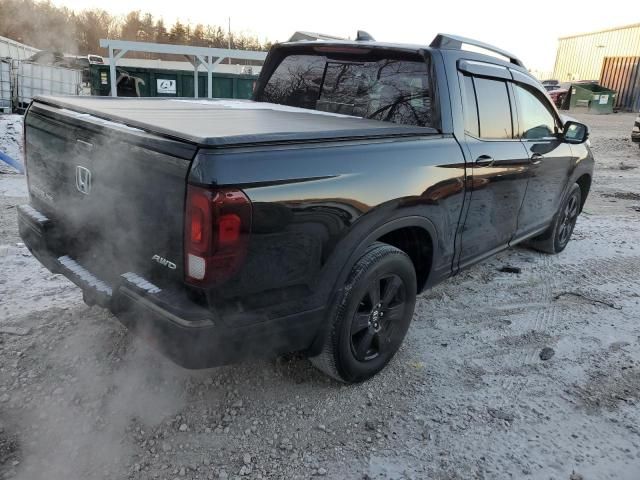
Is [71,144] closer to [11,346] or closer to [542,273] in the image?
[11,346]

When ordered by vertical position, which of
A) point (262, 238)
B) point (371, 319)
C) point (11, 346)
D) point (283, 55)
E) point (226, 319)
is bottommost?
point (11, 346)

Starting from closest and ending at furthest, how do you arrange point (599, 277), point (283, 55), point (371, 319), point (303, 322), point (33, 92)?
point (303, 322) < point (371, 319) < point (283, 55) < point (599, 277) < point (33, 92)

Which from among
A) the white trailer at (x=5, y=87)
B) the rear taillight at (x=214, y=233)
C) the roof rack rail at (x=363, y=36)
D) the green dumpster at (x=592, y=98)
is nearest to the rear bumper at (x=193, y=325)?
the rear taillight at (x=214, y=233)

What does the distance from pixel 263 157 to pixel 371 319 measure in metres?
1.23

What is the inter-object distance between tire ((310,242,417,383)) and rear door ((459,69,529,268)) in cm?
73

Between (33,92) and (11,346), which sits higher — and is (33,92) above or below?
above

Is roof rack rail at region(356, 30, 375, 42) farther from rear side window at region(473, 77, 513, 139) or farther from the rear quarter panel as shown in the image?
the rear quarter panel

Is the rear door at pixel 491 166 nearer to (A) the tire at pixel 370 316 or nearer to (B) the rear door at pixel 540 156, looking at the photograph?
(B) the rear door at pixel 540 156

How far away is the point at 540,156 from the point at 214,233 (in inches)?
125

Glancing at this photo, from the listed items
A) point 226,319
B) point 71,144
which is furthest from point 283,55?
point 226,319

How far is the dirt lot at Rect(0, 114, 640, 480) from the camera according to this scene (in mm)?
2367

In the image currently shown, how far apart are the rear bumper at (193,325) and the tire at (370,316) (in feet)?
Answer: 0.67

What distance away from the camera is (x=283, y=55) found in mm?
4242

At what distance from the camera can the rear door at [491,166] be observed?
3.36 metres
